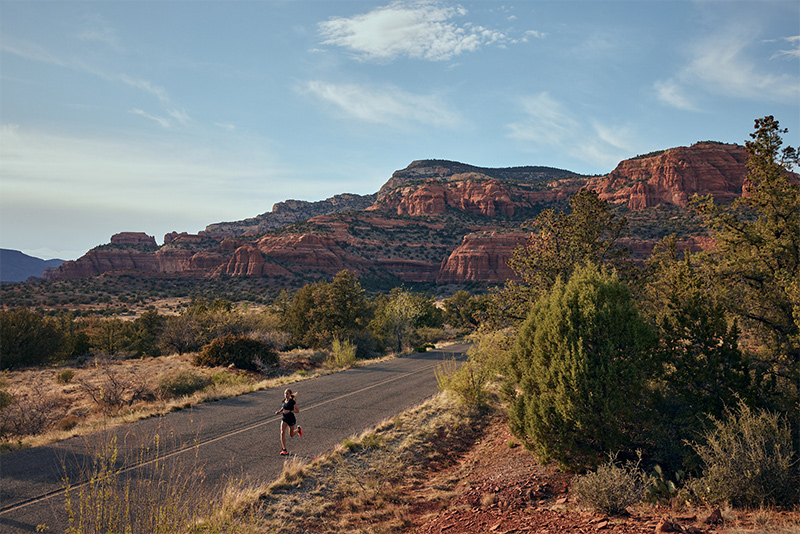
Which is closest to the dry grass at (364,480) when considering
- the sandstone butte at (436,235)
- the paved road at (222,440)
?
the paved road at (222,440)

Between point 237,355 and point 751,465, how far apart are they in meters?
20.7

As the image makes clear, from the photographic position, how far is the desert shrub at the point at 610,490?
6.64 meters

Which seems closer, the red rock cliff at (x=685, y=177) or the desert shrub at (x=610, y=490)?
the desert shrub at (x=610, y=490)

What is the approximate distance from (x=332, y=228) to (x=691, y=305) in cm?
10691

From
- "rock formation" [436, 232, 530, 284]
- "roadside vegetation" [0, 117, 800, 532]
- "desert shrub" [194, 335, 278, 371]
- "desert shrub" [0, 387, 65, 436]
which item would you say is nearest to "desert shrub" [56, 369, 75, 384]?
"desert shrub" [194, 335, 278, 371]

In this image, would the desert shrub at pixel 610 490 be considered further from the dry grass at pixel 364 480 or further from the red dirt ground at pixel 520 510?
the dry grass at pixel 364 480

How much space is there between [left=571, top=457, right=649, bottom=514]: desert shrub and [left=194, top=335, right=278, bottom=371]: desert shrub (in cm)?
1741

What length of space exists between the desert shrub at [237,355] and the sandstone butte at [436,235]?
68.7 metres

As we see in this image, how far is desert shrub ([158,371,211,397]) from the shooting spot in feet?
52.8

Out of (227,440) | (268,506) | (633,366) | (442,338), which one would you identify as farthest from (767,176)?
(442,338)

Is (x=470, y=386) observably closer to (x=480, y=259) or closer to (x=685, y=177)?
(x=480, y=259)

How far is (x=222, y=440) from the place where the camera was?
10.7m

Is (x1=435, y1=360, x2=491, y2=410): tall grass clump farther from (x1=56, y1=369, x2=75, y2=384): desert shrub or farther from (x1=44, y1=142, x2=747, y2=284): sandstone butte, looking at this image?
(x1=44, y1=142, x2=747, y2=284): sandstone butte

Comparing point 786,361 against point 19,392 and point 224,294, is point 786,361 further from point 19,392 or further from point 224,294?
point 224,294
